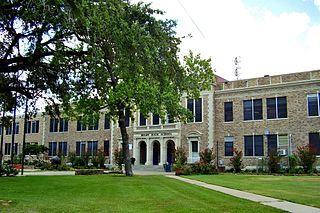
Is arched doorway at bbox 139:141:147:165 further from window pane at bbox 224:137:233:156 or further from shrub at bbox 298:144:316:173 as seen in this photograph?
shrub at bbox 298:144:316:173

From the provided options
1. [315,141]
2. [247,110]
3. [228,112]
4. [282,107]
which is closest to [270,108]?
[282,107]

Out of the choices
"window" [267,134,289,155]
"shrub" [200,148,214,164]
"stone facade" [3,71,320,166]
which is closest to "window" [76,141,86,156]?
"stone facade" [3,71,320,166]

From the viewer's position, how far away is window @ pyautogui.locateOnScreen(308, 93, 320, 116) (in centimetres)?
Answer: 3219

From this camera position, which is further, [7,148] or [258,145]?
[7,148]

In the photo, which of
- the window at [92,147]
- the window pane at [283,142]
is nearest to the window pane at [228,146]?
the window pane at [283,142]

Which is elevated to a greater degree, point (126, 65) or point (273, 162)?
point (126, 65)

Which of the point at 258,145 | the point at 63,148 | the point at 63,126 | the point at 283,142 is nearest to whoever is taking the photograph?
the point at 283,142

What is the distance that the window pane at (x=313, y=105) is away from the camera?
3225 centimetres

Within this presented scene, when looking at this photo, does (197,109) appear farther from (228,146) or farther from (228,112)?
(228,146)

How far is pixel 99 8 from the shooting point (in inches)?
530

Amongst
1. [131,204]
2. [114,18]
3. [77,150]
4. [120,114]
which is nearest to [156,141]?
[77,150]

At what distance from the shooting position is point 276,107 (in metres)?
34.4

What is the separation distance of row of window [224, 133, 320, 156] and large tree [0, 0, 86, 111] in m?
20.8

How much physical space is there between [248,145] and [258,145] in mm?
999
